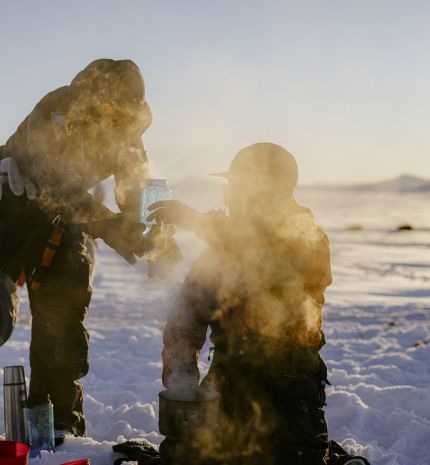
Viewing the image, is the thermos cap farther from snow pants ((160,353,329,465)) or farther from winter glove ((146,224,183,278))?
snow pants ((160,353,329,465))

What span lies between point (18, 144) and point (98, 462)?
242 centimetres

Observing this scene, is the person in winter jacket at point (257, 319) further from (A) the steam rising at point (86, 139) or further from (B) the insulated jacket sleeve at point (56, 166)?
(A) the steam rising at point (86, 139)

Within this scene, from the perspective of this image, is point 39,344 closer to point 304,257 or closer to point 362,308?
point 304,257

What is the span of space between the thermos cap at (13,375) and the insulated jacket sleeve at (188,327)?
62.6 inches

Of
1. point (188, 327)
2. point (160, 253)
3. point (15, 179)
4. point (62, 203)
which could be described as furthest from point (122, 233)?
point (188, 327)

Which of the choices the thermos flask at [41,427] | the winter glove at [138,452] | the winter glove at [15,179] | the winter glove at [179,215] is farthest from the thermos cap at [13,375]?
the winter glove at [179,215]

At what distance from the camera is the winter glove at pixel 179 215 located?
13.1ft

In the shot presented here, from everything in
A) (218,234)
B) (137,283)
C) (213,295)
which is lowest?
(137,283)

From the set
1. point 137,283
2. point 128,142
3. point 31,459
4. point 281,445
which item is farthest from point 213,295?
point 137,283

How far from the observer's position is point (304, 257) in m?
3.98

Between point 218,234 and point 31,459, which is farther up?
point 218,234

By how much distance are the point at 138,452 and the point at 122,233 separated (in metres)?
1.48

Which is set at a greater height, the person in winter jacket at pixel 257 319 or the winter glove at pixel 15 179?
the winter glove at pixel 15 179

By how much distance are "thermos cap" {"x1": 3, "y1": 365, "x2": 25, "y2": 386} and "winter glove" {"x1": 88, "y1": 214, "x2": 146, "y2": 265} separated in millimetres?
1062
